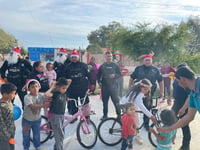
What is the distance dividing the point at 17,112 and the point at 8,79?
75.1 inches

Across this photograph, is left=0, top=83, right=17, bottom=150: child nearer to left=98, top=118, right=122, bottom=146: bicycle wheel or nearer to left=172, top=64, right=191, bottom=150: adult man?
left=98, top=118, right=122, bottom=146: bicycle wheel

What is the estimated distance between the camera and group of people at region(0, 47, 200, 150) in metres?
2.89

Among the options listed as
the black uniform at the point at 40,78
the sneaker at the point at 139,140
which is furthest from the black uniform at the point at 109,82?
the black uniform at the point at 40,78

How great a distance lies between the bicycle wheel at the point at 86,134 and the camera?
4204 mm

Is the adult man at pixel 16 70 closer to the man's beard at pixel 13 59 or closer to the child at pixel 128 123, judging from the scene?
the man's beard at pixel 13 59

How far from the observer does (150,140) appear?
441cm

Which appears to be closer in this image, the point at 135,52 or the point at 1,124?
the point at 1,124

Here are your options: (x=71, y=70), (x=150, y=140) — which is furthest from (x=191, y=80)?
(x=71, y=70)

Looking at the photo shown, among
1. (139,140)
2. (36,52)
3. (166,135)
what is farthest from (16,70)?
(36,52)

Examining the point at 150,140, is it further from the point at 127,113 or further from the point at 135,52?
the point at 135,52

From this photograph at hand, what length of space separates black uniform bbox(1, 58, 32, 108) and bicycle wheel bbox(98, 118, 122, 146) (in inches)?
85.3

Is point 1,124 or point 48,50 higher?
point 48,50

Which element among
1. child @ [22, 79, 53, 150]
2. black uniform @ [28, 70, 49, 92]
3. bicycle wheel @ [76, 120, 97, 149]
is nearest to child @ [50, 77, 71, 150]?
child @ [22, 79, 53, 150]

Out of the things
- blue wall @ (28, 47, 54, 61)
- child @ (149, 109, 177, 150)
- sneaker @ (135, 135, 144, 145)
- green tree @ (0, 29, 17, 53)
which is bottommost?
sneaker @ (135, 135, 144, 145)
